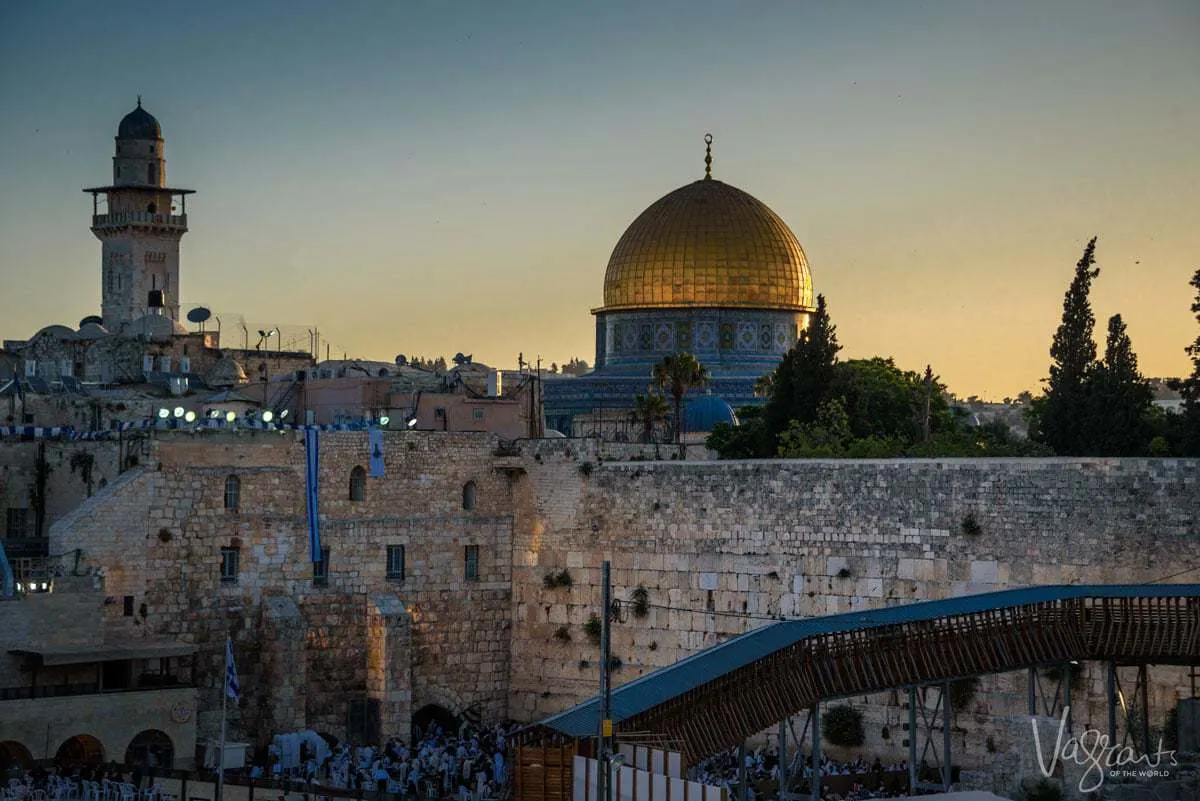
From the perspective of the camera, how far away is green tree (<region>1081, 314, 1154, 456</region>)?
41.5m

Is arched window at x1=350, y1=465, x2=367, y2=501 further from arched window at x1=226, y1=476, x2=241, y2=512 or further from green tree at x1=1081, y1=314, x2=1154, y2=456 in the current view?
green tree at x1=1081, y1=314, x2=1154, y2=456

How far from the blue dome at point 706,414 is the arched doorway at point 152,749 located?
23.8 m

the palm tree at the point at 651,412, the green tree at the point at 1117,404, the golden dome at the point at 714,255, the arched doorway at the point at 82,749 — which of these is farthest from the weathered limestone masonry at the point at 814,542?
the golden dome at the point at 714,255

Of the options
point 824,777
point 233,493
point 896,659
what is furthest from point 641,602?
point 896,659

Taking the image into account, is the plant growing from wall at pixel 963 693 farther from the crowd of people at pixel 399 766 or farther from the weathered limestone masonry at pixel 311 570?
the weathered limestone masonry at pixel 311 570

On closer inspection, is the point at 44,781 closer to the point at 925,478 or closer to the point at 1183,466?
the point at 925,478

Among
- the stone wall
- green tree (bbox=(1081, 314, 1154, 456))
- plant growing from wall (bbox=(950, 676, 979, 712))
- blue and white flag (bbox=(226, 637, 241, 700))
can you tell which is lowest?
the stone wall

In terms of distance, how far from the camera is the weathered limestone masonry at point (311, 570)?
38.3m

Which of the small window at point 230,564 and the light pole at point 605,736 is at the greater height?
the small window at point 230,564

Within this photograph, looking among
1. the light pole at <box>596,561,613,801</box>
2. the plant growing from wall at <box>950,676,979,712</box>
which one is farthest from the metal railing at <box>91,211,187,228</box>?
the light pole at <box>596,561,613,801</box>

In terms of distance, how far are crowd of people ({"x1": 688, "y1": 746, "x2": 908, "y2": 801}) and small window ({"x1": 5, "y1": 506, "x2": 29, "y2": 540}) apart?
14.5 meters

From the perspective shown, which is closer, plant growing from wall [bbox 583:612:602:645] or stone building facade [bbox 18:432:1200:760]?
stone building facade [bbox 18:432:1200:760]

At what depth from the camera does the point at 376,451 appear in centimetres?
4100

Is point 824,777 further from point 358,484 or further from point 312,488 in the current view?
point 312,488
